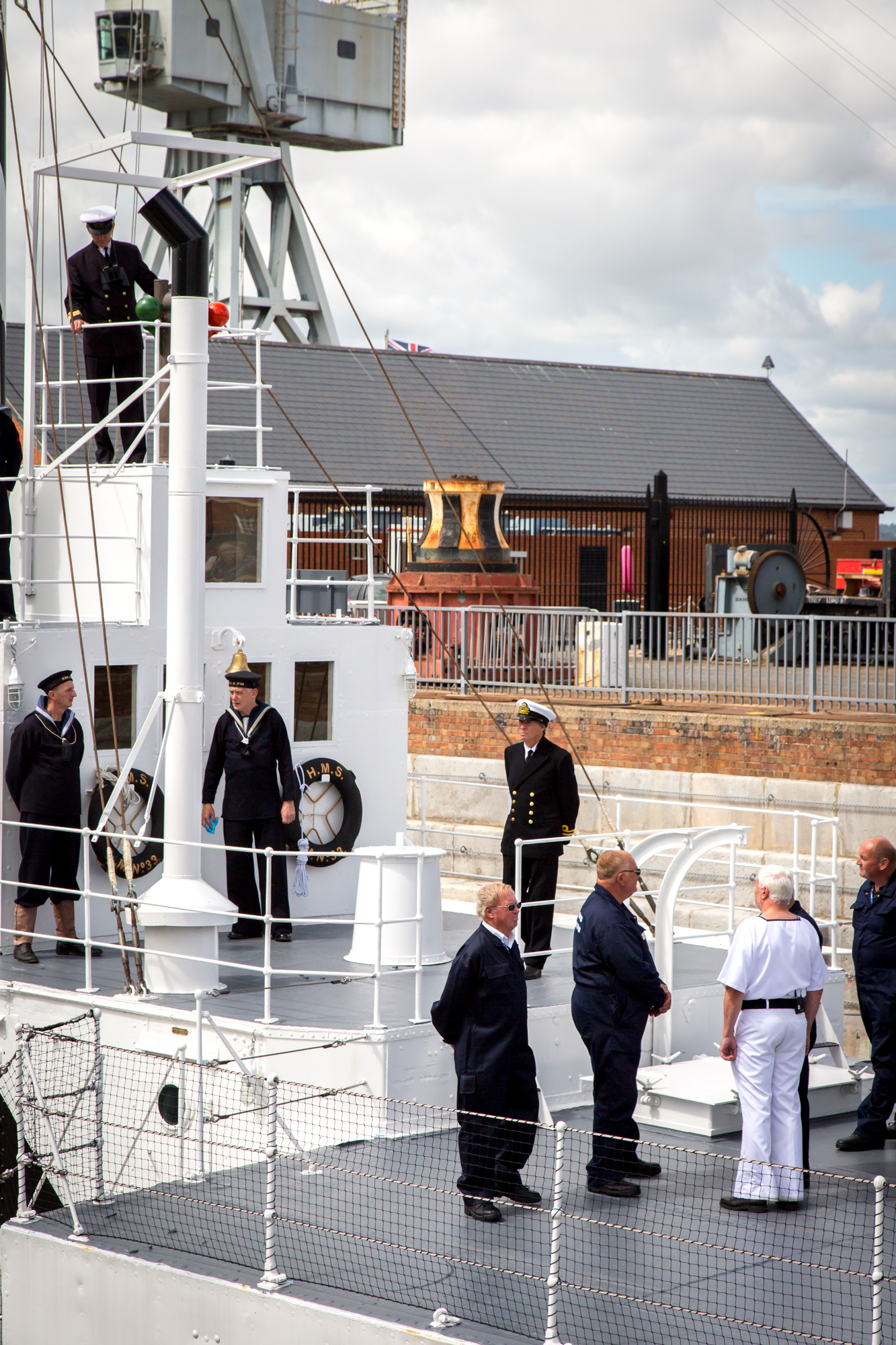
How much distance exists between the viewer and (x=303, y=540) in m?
12.3

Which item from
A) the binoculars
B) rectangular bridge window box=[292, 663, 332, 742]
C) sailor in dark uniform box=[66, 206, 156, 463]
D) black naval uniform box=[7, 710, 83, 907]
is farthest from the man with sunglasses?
the binoculars

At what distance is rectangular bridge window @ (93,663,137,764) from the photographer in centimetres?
1057

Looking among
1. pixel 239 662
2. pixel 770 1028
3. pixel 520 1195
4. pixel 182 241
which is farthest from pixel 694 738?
pixel 520 1195

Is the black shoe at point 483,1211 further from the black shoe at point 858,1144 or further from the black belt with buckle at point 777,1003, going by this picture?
the black shoe at point 858,1144

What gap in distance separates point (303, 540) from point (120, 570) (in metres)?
1.89

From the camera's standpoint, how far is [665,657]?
19484 millimetres

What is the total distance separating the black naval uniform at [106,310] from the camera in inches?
450

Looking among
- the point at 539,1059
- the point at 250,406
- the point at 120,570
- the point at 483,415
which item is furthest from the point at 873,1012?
the point at 483,415

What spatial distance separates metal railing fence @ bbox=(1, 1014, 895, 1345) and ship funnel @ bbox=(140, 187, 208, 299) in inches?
176

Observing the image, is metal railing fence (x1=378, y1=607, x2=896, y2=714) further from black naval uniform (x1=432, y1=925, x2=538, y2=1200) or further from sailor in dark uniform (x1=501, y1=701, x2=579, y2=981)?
black naval uniform (x1=432, y1=925, x2=538, y2=1200)

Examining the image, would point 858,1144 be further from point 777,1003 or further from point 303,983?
point 303,983

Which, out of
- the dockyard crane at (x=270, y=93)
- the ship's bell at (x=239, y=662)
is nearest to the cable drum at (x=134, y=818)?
the ship's bell at (x=239, y=662)

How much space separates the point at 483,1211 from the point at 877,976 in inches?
103

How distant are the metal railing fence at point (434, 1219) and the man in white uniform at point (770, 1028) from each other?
8cm
